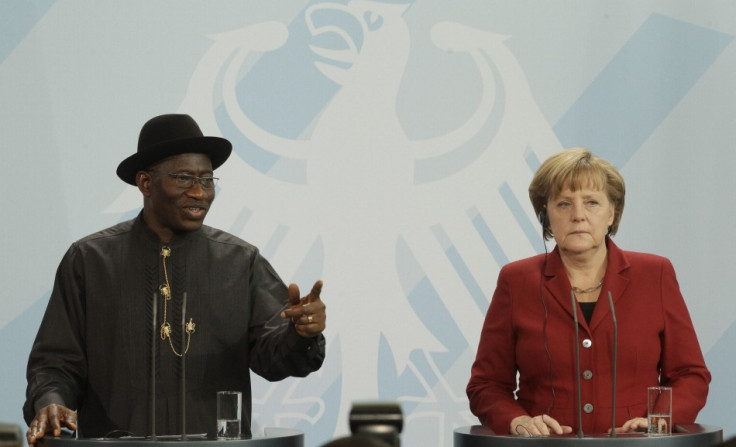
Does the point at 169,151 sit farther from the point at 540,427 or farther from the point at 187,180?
the point at 540,427

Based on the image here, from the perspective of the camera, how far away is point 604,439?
10.8 feet

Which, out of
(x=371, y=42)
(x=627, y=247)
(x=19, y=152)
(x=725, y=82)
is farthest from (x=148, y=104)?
(x=725, y=82)

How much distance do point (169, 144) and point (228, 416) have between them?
112 cm

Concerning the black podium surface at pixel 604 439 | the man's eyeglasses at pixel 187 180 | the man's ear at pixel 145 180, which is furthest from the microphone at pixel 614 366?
the man's ear at pixel 145 180

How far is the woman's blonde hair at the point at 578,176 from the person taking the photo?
385cm

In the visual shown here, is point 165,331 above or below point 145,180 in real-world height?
below

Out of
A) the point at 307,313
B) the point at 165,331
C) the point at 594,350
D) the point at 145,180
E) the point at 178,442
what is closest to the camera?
the point at 178,442

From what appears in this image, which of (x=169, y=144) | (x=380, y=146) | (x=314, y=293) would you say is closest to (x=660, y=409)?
(x=314, y=293)

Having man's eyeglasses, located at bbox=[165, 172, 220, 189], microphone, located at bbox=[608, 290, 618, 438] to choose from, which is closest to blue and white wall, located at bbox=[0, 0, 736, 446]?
man's eyeglasses, located at bbox=[165, 172, 220, 189]

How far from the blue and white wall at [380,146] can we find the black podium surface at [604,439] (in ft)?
6.13

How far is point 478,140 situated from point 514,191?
28 centimetres

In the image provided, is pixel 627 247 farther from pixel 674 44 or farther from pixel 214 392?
pixel 214 392

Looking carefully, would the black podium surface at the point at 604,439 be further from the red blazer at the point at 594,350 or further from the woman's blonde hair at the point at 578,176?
the woman's blonde hair at the point at 578,176

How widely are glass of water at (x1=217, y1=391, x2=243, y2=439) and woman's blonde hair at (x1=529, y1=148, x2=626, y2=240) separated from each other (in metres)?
1.20
